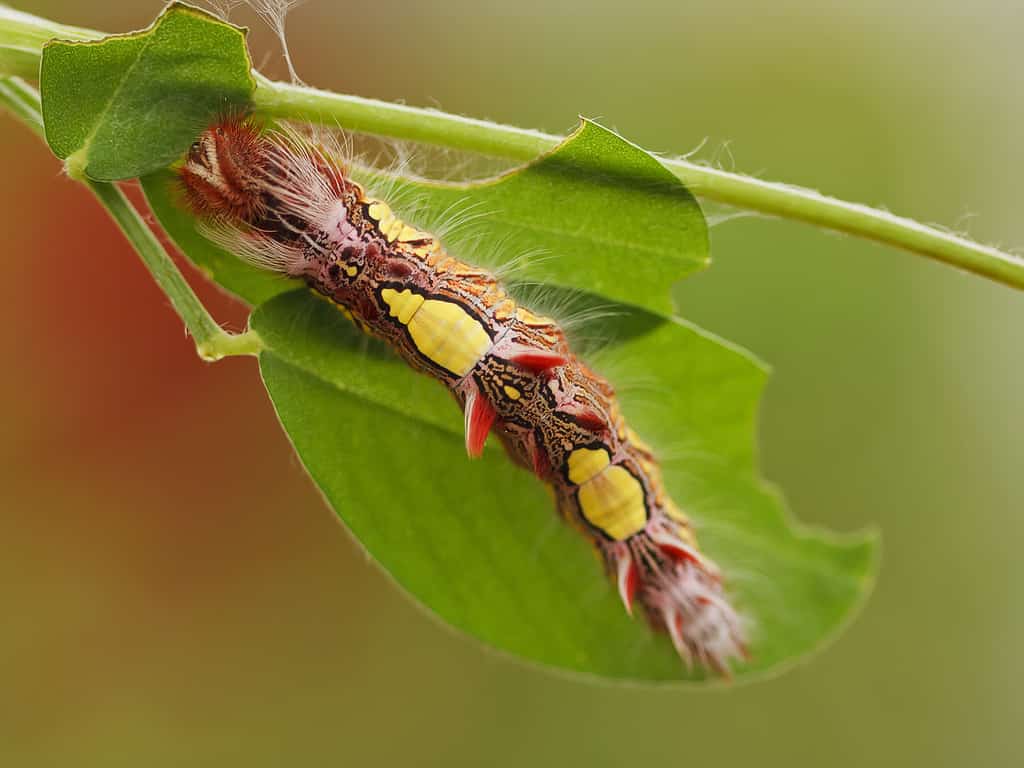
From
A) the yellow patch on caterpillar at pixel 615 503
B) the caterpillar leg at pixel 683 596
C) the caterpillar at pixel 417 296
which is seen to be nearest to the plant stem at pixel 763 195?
the caterpillar at pixel 417 296

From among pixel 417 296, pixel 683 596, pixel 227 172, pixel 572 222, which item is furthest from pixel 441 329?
pixel 683 596

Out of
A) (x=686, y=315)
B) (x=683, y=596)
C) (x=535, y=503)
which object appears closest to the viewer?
(x=535, y=503)

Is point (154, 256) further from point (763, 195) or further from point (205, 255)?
point (763, 195)

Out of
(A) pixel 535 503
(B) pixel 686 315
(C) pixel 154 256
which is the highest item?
(B) pixel 686 315

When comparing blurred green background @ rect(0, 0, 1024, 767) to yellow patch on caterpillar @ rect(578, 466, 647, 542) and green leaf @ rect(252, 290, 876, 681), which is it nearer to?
green leaf @ rect(252, 290, 876, 681)

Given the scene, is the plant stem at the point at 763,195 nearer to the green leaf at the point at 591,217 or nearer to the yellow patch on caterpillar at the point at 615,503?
the green leaf at the point at 591,217

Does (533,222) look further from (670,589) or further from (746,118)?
(746,118)

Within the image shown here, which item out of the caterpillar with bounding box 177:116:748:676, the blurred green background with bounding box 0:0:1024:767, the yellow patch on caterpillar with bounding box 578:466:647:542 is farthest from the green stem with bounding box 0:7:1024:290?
the blurred green background with bounding box 0:0:1024:767
